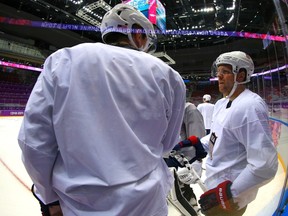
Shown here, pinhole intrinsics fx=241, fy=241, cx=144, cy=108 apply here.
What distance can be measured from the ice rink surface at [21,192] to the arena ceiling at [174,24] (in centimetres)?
473

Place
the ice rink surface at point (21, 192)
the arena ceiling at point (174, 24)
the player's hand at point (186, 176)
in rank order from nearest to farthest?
the ice rink surface at point (21, 192) < the player's hand at point (186, 176) < the arena ceiling at point (174, 24)

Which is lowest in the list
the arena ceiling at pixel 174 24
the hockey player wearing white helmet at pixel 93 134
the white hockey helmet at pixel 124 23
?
the hockey player wearing white helmet at pixel 93 134

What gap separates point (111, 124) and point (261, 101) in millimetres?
599

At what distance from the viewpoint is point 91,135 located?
0.57m

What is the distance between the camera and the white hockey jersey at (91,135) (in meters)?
0.57

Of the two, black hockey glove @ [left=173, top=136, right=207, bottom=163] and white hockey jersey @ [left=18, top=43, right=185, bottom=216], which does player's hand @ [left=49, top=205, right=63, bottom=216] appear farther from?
black hockey glove @ [left=173, top=136, right=207, bottom=163]

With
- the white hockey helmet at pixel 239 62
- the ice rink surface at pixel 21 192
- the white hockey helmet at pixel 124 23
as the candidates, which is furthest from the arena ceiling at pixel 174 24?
the white hockey helmet at pixel 124 23

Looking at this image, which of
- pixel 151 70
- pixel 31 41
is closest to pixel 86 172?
pixel 151 70

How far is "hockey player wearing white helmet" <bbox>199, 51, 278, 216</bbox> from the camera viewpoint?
84 centimetres

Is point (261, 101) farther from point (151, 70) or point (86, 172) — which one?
point (86, 172)

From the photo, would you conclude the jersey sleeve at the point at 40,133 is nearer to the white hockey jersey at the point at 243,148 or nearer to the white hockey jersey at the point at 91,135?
the white hockey jersey at the point at 91,135

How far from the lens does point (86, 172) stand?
574 millimetres

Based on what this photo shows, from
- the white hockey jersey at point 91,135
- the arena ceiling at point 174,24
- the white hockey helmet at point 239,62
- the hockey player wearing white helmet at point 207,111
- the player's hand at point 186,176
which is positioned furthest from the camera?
the arena ceiling at point 174,24

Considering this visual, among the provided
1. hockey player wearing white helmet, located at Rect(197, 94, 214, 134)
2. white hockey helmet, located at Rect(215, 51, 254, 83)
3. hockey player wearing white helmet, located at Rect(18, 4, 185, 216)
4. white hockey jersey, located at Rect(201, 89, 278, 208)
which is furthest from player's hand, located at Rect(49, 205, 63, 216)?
hockey player wearing white helmet, located at Rect(197, 94, 214, 134)
